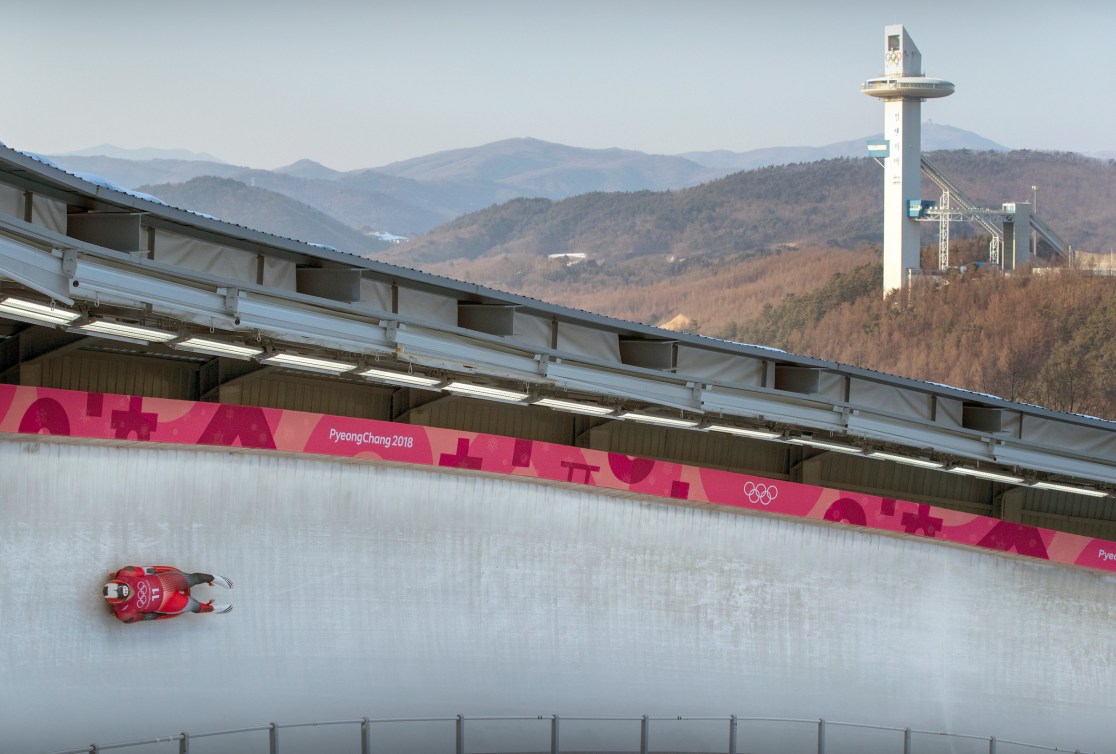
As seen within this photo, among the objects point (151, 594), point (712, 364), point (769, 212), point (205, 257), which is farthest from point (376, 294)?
point (769, 212)

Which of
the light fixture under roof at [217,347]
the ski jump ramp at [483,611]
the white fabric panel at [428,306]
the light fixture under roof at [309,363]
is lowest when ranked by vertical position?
the ski jump ramp at [483,611]

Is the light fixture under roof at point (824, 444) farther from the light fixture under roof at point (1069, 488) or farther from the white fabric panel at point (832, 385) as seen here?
the light fixture under roof at point (1069, 488)

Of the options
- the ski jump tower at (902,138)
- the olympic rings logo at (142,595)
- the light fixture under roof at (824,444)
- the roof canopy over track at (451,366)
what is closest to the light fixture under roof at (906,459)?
the roof canopy over track at (451,366)

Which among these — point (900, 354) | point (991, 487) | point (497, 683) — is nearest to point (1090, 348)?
point (900, 354)

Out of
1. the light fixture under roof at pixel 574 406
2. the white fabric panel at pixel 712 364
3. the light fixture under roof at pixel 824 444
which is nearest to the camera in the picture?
the light fixture under roof at pixel 574 406

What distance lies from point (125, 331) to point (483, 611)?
498cm

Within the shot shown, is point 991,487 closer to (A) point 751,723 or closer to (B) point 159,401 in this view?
(A) point 751,723

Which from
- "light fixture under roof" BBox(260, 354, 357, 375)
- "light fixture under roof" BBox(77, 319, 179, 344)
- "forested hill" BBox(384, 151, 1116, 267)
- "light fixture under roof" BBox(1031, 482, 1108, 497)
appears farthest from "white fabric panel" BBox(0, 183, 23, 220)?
"forested hill" BBox(384, 151, 1116, 267)

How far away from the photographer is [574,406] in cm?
1351

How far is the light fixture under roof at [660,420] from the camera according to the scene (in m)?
13.8

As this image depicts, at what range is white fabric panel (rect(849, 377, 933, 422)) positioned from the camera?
578 inches

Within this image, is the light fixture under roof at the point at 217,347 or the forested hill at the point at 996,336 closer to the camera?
the light fixture under roof at the point at 217,347

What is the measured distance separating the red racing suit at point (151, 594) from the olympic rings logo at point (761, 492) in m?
5.84

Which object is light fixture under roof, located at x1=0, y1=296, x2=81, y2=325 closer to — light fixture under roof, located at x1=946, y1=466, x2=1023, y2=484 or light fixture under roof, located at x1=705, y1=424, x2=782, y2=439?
light fixture under roof, located at x1=705, y1=424, x2=782, y2=439
